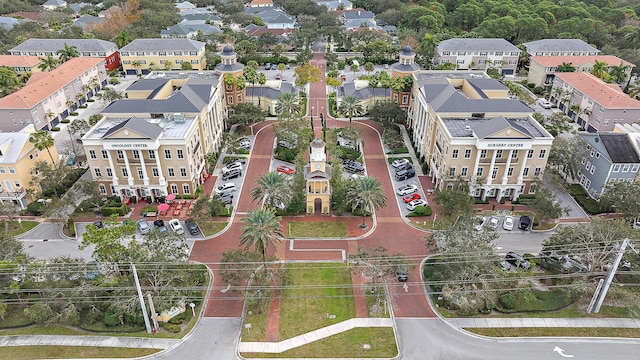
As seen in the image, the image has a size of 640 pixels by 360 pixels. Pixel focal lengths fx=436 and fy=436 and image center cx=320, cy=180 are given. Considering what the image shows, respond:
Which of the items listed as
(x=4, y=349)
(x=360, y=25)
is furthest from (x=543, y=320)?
(x=360, y=25)

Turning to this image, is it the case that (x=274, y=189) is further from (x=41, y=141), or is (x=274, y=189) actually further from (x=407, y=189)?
(x=41, y=141)

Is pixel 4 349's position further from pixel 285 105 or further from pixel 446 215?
pixel 285 105

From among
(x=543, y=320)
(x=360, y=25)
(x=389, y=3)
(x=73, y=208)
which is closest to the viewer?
(x=543, y=320)

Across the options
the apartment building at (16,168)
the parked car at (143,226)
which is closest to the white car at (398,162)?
the parked car at (143,226)

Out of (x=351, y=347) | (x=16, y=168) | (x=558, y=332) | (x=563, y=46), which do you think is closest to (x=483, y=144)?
(x=558, y=332)

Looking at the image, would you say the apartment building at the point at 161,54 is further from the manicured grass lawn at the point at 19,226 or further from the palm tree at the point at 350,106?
the manicured grass lawn at the point at 19,226

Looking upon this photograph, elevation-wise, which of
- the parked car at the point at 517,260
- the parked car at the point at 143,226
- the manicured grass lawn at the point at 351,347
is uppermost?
the parked car at the point at 517,260
